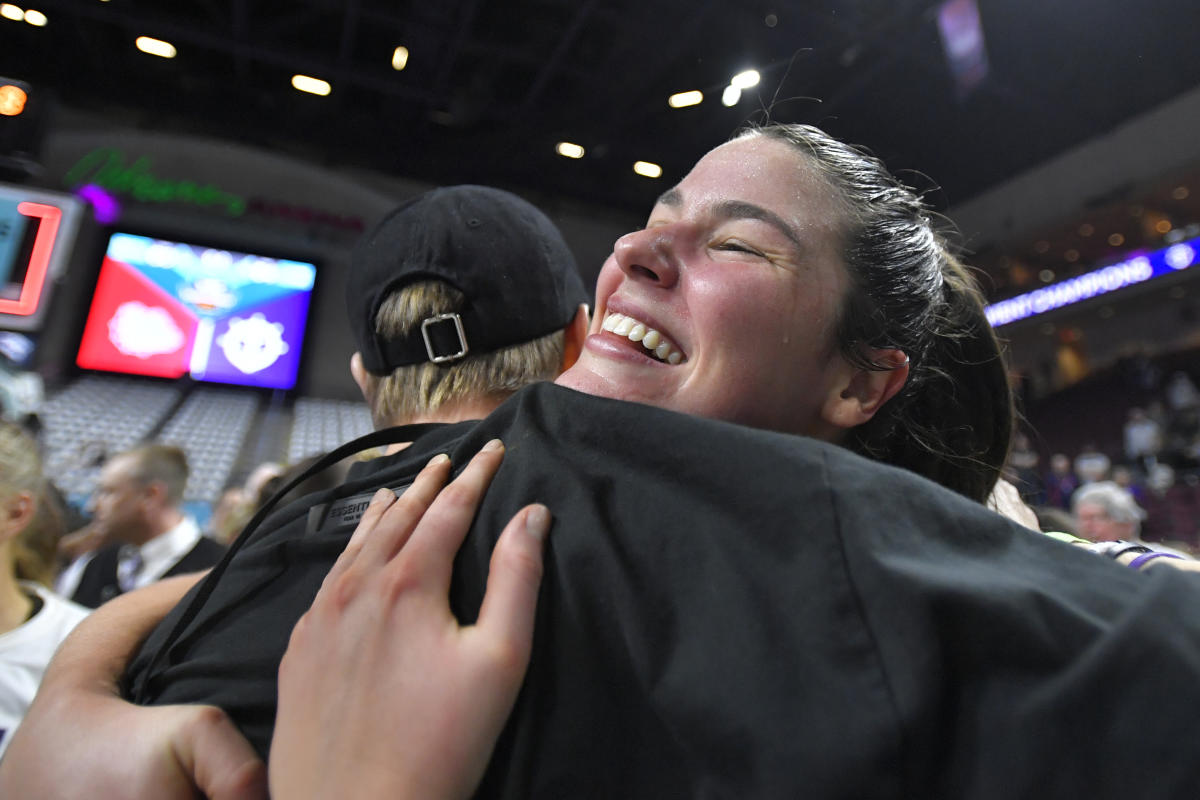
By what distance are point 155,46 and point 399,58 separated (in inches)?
108

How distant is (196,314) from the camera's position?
9555 millimetres

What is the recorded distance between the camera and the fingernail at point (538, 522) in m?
0.59

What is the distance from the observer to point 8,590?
1.71 m

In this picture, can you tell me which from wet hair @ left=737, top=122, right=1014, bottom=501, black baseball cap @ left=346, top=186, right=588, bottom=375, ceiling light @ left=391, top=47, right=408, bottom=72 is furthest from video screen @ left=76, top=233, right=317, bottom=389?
wet hair @ left=737, top=122, right=1014, bottom=501

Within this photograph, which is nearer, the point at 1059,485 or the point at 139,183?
the point at 1059,485

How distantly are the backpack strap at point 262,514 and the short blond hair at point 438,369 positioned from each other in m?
0.20

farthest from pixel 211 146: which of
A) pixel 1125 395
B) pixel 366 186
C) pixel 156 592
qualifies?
pixel 1125 395

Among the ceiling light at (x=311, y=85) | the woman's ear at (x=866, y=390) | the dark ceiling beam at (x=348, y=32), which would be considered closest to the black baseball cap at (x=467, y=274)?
the woman's ear at (x=866, y=390)

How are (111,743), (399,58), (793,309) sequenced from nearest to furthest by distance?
(111,743)
(793,309)
(399,58)

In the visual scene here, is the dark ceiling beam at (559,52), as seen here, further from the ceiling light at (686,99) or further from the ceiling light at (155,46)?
the ceiling light at (155,46)

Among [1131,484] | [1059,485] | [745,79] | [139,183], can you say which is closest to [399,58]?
[139,183]

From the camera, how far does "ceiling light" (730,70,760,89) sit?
3.80 feet

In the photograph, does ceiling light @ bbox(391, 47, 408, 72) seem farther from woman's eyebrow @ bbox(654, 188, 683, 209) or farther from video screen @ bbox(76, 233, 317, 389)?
woman's eyebrow @ bbox(654, 188, 683, 209)

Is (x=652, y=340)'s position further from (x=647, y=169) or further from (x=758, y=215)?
(x=647, y=169)
